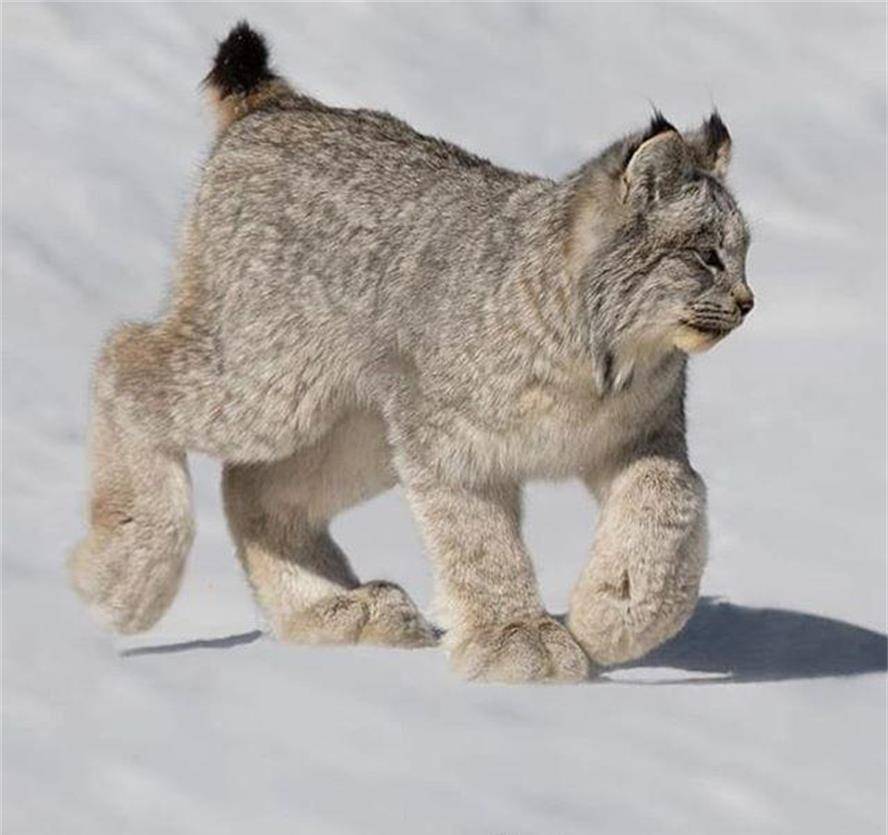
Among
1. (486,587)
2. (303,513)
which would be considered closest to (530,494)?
(303,513)

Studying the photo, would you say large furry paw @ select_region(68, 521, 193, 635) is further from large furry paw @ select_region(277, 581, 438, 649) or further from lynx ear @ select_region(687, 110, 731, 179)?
lynx ear @ select_region(687, 110, 731, 179)

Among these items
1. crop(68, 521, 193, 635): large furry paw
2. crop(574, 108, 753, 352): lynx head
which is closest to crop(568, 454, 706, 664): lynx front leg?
crop(574, 108, 753, 352): lynx head

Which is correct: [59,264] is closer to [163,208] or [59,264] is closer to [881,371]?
[163,208]

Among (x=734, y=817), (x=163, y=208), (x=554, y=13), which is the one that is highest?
(x=554, y=13)

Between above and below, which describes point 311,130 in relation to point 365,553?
above

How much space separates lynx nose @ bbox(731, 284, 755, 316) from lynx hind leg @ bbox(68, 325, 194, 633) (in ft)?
5.03

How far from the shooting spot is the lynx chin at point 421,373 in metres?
6.81

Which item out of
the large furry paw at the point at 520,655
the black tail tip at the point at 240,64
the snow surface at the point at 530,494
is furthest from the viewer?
the black tail tip at the point at 240,64

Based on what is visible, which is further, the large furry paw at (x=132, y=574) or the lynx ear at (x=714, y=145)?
the large furry paw at (x=132, y=574)

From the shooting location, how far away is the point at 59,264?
33.3ft

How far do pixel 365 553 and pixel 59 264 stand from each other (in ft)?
6.32

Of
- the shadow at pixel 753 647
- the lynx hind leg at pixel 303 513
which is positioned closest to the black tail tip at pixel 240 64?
the lynx hind leg at pixel 303 513

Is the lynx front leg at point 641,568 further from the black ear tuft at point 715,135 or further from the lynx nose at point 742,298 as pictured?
the black ear tuft at point 715,135

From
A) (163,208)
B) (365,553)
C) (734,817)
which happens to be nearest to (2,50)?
(163,208)
